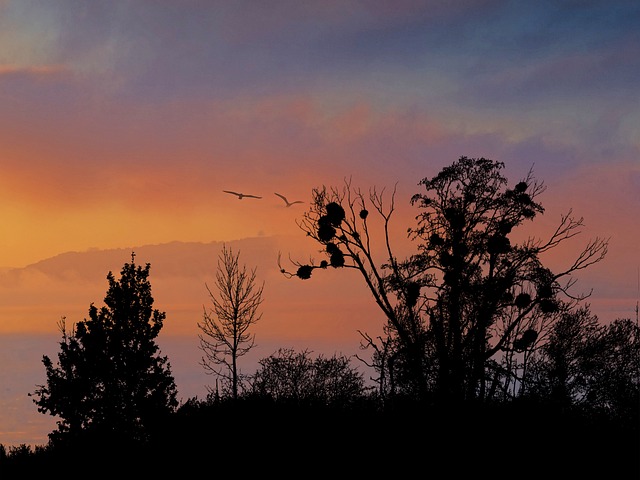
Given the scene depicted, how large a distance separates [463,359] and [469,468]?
47.2ft

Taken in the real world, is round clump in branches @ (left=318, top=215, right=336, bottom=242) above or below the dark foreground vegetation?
above

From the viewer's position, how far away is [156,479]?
21.6 metres

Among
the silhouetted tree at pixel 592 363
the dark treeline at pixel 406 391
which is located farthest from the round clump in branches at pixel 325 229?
the silhouetted tree at pixel 592 363

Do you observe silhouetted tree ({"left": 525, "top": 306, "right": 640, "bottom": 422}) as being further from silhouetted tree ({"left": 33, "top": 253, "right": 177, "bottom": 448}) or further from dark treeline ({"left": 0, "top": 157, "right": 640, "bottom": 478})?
silhouetted tree ({"left": 33, "top": 253, "right": 177, "bottom": 448})

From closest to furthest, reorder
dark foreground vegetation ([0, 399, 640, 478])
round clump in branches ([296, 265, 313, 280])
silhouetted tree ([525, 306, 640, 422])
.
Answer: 1. dark foreground vegetation ([0, 399, 640, 478])
2. round clump in branches ([296, 265, 313, 280])
3. silhouetted tree ([525, 306, 640, 422])

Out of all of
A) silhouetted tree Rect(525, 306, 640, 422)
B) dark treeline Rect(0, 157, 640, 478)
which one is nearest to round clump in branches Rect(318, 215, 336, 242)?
dark treeline Rect(0, 157, 640, 478)

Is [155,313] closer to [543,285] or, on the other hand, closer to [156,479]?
[543,285]

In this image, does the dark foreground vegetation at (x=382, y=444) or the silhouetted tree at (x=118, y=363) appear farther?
the silhouetted tree at (x=118, y=363)

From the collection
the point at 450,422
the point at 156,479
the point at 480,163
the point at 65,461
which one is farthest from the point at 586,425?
the point at 65,461

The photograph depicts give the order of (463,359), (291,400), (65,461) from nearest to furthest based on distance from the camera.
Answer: (291,400) < (65,461) < (463,359)

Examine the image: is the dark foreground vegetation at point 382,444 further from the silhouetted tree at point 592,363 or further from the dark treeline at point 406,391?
the silhouetted tree at point 592,363

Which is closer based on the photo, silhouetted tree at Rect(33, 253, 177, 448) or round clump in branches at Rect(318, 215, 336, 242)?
round clump in branches at Rect(318, 215, 336, 242)

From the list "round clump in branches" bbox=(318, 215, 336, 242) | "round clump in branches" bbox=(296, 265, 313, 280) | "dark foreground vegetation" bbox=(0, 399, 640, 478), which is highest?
"round clump in branches" bbox=(318, 215, 336, 242)

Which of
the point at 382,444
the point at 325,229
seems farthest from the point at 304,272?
the point at 382,444
